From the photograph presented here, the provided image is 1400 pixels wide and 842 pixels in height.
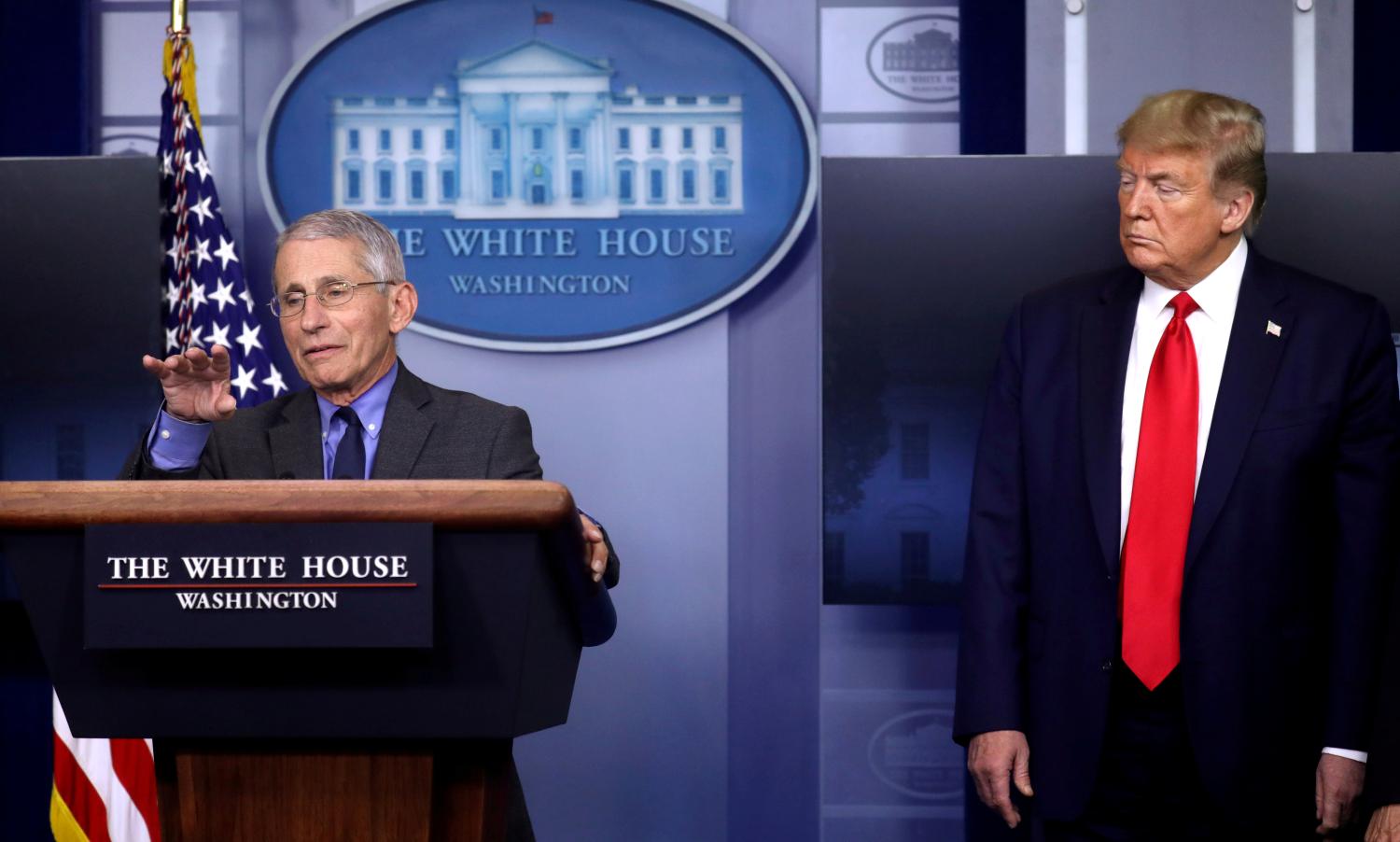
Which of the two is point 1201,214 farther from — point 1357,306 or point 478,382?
point 478,382

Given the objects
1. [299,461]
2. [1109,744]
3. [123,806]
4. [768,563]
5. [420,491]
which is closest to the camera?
[420,491]

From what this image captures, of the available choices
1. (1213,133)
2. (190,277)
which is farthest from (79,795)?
(1213,133)

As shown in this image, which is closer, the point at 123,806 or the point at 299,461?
the point at 299,461

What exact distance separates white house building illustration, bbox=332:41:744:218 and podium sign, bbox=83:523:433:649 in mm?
2045

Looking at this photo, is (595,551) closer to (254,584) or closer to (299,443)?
(254,584)

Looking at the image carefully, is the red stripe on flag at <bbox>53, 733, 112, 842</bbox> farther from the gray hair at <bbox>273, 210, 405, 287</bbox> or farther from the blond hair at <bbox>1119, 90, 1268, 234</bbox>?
the blond hair at <bbox>1119, 90, 1268, 234</bbox>

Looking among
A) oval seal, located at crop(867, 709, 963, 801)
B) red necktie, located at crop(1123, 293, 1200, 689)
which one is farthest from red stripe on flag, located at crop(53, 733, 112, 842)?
red necktie, located at crop(1123, 293, 1200, 689)

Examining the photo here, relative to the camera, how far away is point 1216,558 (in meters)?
1.99

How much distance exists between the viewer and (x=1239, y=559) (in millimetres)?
1986

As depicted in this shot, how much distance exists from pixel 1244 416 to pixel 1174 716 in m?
0.43

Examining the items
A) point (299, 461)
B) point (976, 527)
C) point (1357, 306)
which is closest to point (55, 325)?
point (299, 461)

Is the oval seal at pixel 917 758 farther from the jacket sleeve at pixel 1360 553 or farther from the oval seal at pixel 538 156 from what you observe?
the jacket sleeve at pixel 1360 553

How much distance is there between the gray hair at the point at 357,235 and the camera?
76.5 inches

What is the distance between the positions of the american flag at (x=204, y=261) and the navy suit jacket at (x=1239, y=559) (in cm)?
164
